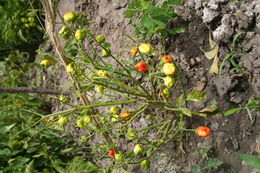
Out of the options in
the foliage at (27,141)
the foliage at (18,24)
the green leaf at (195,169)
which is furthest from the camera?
the foliage at (18,24)

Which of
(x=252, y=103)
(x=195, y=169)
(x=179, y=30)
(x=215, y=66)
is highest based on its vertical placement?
(x=179, y=30)

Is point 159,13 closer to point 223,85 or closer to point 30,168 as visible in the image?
point 223,85

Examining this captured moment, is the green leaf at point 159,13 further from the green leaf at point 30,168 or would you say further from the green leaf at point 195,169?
the green leaf at point 30,168

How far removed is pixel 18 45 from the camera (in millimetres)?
2525

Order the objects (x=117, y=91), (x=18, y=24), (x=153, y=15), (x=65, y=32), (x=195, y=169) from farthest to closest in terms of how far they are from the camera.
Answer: (x=18, y=24) → (x=195, y=169) → (x=153, y=15) → (x=117, y=91) → (x=65, y=32)

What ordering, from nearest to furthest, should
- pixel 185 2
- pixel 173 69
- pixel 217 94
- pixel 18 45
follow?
pixel 173 69 < pixel 217 94 < pixel 185 2 < pixel 18 45

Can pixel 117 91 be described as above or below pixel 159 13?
below

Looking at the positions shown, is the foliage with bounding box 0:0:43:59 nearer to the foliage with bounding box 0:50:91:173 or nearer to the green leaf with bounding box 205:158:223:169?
the foliage with bounding box 0:50:91:173

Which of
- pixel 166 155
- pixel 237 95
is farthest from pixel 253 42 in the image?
pixel 166 155

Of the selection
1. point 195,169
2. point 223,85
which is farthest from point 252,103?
point 195,169

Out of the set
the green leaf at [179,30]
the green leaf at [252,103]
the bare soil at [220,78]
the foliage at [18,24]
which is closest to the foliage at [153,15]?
the green leaf at [179,30]

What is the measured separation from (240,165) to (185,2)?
1.02 metres

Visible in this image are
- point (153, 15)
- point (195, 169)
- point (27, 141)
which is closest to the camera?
point (153, 15)

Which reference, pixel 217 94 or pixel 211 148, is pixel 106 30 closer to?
pixel 217 94
